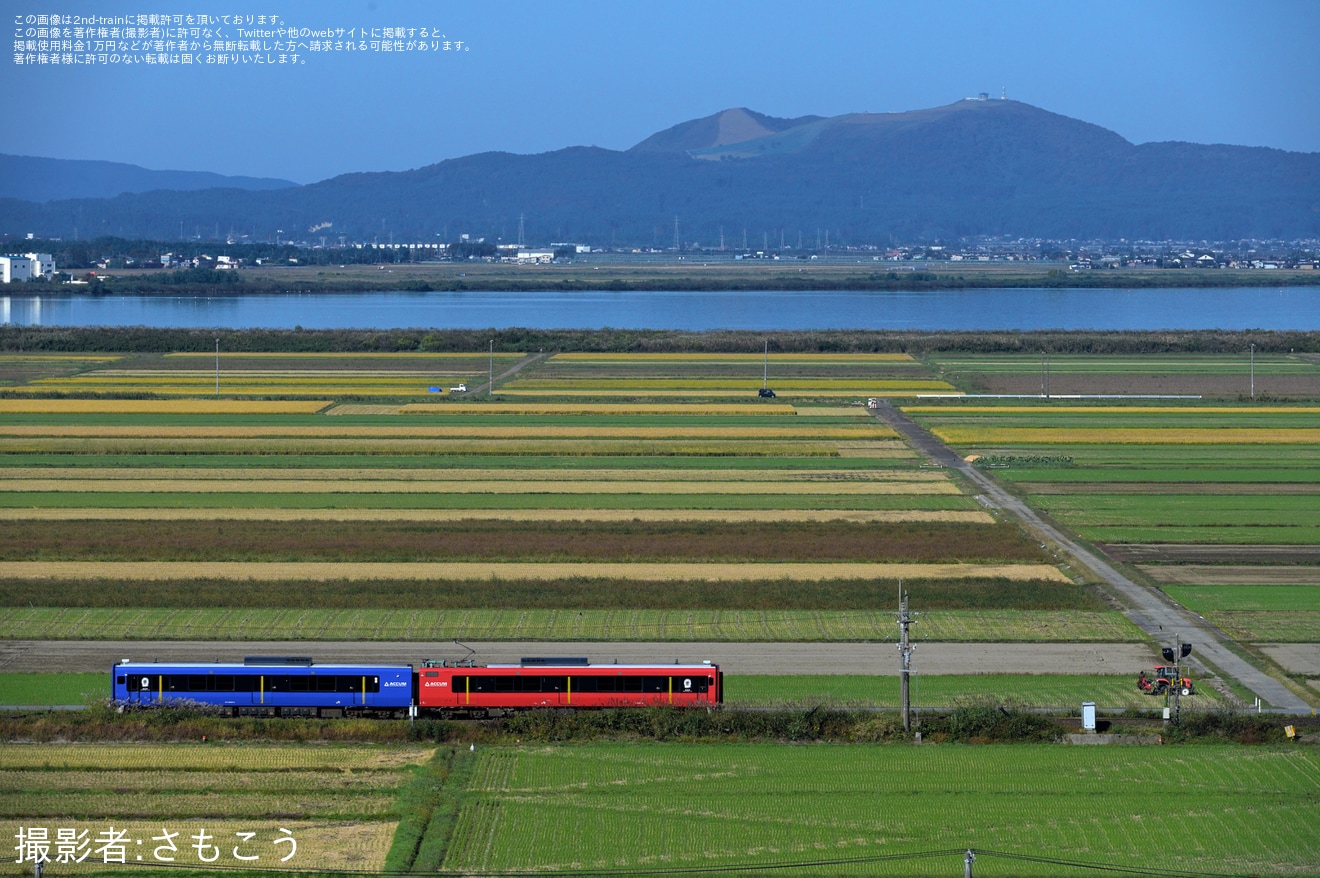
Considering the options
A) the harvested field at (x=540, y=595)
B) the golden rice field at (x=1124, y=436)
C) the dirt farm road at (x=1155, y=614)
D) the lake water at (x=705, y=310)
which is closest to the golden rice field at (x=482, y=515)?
the dirt farm road at (x=1155, y=614)

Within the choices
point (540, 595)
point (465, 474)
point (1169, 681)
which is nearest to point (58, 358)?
point (465, 474)

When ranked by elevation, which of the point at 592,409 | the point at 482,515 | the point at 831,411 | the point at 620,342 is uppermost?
the point at 620,342

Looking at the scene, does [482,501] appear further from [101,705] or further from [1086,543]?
[101,705]

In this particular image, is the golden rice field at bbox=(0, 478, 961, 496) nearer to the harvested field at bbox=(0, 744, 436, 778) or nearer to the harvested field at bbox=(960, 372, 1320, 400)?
the harvested field at bbox=(0, 744, 436, 778)

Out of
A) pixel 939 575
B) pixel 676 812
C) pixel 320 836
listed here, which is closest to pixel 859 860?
pixel 676 812

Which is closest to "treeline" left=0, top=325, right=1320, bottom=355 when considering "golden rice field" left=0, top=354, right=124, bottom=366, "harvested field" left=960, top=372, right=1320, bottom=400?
"golden rice field" left=0, top=354, right=124, bottom=366

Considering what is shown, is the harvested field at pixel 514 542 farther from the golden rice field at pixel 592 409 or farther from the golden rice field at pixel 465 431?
the golden rice field at pixel 592 409

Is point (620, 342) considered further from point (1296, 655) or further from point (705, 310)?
point (1296, 655)
